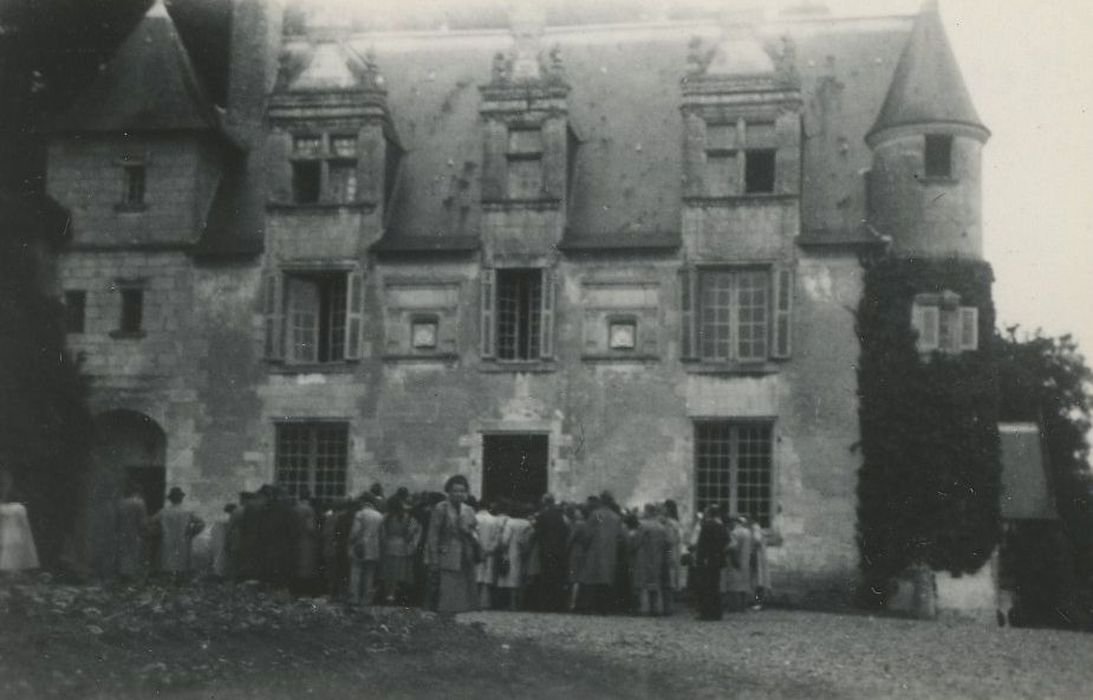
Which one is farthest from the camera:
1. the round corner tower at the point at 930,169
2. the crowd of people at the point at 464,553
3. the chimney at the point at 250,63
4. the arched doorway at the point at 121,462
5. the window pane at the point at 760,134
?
the chimney at the point at 250,63

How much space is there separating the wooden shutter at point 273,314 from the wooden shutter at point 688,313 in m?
7.23

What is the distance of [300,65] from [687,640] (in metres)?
15.0

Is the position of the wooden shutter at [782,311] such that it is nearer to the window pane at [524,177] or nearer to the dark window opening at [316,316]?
the window pane at [524,177]

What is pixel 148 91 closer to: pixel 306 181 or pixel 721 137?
pixel 306 181

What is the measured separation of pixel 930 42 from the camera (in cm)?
2609

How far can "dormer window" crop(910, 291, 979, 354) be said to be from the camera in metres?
24.7

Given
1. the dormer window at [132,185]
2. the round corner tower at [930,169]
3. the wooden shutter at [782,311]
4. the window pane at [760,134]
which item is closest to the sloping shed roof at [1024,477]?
the round corner tower at [930,169]

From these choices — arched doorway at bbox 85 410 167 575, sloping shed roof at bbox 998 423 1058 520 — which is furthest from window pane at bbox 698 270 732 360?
arched doorway at bbox 85 410 167 575

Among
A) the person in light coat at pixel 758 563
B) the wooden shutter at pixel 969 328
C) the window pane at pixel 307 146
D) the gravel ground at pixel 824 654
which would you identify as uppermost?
the window pane at pixel 307 146

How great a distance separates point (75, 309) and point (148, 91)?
4.34 meters

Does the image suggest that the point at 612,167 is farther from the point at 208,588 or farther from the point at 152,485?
the point at 208,588

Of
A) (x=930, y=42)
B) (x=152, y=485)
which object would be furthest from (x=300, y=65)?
(x=930, y=42)

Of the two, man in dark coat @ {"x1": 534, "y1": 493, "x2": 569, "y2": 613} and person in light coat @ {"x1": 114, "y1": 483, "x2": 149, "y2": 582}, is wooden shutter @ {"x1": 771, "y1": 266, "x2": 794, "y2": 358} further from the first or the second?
person in light coat @ {"x1": 114, "y1": 483, "x2": 149, "y2": 582}

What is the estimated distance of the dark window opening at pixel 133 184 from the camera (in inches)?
1078
